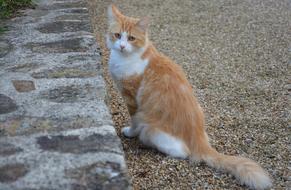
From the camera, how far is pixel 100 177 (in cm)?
192

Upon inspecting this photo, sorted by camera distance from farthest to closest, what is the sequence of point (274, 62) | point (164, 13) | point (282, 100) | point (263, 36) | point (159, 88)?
point (164, 13), point (263, 36), point (274, 62), point (282, 100), point (159, 88)

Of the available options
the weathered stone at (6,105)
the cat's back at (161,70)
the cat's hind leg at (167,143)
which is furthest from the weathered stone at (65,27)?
the cat's hind leg at (167,143)

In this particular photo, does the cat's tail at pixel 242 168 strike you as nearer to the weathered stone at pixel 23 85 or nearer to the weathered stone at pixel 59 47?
the weathered stone at pixel 23 85

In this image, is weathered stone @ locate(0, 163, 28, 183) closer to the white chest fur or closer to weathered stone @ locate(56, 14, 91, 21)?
the white chest fur

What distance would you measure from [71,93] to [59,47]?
938 mm

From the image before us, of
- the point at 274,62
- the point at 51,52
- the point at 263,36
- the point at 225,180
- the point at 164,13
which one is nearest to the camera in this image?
the point at 225,180

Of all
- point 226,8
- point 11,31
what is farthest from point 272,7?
point 11,31

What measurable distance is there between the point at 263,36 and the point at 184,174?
340 centimetres

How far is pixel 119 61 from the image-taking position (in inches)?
117

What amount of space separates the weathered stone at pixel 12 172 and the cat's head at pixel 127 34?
1.22m

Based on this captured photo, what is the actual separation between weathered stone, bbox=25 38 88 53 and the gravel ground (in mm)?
491

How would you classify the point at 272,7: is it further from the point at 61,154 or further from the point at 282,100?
the point at 61,154

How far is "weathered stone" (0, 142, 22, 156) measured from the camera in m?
2.02

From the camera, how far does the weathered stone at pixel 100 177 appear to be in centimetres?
188
